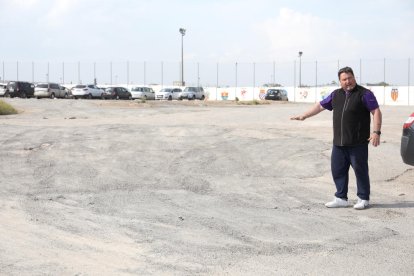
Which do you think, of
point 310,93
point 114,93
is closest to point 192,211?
point 114,93

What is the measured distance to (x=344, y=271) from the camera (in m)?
4.66

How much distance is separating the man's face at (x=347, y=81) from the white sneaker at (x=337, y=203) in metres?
1.43

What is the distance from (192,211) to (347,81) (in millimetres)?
2574

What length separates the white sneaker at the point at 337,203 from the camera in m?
7.49

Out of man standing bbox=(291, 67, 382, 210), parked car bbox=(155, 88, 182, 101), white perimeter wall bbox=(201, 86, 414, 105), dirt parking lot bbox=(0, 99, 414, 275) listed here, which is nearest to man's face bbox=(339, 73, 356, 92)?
man standing bbox=(291, 67, 382, 210)

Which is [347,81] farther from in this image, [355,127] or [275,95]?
[275,95]

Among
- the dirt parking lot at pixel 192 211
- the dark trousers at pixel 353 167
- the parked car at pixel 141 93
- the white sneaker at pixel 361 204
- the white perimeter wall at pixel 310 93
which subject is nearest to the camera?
the dirt parking lot at pixel 192 211

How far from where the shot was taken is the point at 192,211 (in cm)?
692

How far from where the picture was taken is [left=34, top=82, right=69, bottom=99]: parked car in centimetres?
5203

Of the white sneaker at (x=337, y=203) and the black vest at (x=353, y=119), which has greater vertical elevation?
the black vest at (x=353, y=119)

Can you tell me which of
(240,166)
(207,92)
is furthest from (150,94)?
(240,166)

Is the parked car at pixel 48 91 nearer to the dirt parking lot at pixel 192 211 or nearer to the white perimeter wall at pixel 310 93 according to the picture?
the white perimeter wall at pixel 310 93

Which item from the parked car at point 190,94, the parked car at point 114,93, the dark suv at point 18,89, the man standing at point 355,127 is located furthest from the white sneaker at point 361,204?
the parked car at point 190,94

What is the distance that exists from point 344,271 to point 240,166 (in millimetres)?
6067
